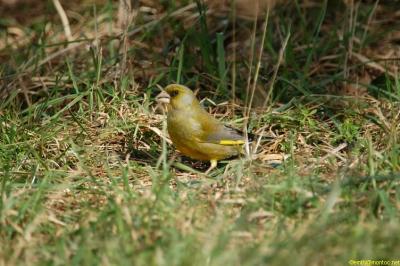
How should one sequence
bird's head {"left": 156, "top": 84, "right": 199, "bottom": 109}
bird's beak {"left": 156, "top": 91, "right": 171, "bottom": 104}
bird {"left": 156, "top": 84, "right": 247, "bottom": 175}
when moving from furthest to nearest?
bird's beak {"left": 156, "top": 91, "right": 171, "bottom": 104}
bird's head {"left": 156, "top": 84, "right": 199, "bottom": 109}
bird {"left": 156, "top": 84, "right": 247, "bottom": 175}

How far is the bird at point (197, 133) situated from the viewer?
559 centimetres

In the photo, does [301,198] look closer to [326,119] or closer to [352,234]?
[352,234]

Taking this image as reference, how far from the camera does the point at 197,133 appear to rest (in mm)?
5609

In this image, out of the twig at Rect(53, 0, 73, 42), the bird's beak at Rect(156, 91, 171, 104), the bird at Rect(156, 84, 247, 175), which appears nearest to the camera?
the bird at Rect(156, 84, 247, 175)

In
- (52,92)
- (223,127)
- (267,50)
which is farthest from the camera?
(267,50)

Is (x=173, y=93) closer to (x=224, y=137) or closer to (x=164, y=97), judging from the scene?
(x=164, y=97)

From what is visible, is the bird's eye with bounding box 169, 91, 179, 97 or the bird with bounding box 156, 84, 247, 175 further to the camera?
the bird's eye with bounding box 169, 91, 179, 97

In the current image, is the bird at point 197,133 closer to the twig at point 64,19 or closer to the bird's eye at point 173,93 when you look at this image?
the bird's eye at point 173,93

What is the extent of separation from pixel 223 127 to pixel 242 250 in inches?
84.8

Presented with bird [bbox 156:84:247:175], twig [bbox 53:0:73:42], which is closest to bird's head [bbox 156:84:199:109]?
bird [bbox 156:84:247:175]

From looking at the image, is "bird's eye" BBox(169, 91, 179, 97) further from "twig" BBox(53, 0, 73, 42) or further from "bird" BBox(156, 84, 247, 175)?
"twig" BBox(53, 0, 73, 42)

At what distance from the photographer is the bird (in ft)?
18.4

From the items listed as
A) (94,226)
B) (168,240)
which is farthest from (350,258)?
(94,226)

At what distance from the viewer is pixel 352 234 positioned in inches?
147
